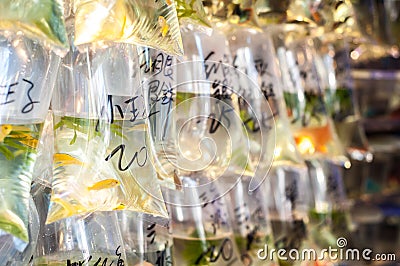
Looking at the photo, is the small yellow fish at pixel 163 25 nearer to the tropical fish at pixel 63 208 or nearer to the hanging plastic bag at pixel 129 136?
the hanging plastic bag at pixel 129 136

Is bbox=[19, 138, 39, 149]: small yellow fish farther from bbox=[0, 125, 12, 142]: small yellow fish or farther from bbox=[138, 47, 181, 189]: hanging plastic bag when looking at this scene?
bbox=[138, 47, 181, 189]: hanging plastic bag

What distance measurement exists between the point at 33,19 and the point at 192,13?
0.27 m

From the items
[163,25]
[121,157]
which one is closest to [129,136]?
[121,157]

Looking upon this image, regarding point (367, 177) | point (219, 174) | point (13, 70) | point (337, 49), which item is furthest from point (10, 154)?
point (367, 177)

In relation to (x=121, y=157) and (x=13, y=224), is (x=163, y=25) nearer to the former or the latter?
(x=121, y=157)

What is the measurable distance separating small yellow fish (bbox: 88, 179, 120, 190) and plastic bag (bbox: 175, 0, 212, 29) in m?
0.24

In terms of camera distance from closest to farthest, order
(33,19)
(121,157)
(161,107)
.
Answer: (33,19)
(121,157)
(161,107)

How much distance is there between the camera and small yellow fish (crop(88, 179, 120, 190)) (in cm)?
68

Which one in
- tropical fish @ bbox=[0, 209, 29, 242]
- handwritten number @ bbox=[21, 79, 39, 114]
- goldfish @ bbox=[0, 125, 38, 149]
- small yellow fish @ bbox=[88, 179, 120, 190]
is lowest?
tropical fish @ bbox=[0, 209, 29, 242]

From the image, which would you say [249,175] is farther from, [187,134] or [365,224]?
[365,224]

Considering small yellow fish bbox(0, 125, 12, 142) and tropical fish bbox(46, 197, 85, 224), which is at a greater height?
small yellow fish bbox(0, 125, 12, 142)

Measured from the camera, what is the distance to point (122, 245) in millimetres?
774

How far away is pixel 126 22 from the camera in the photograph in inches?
27.0

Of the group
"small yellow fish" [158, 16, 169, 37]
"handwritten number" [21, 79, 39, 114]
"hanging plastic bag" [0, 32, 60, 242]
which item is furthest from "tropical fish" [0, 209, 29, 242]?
"small yellow fish" [158, 16, 169, 37]
